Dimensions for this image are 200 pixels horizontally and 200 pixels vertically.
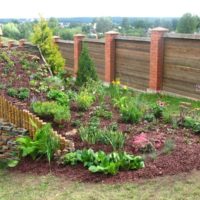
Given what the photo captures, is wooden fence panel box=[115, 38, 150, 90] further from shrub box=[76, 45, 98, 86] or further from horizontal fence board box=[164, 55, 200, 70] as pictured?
shrub box=[76, 45, 98, 86]

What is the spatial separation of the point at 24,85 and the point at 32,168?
343 cm

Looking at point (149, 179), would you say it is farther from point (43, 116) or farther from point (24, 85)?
point (24, 85)

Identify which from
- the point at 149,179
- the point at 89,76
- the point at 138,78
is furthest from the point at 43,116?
the point at 138,78

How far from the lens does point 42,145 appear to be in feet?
19.3

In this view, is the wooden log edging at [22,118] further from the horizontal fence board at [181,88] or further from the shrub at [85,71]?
the horizontal fence board at [181,88]

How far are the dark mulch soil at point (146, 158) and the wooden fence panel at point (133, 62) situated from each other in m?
6.26

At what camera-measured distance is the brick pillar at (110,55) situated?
49.7 ft

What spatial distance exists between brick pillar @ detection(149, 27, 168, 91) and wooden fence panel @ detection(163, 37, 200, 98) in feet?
0.45

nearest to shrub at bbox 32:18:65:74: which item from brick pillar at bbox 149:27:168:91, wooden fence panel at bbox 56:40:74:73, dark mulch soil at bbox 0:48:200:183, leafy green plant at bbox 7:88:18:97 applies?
wooden fence panel at bbox 56:40:74:73

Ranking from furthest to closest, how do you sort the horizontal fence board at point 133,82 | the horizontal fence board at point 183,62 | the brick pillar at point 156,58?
the horizontal fence board at point 133,82 → the brick pillar at point 156,58 → the horizontal fence board at point 183,62

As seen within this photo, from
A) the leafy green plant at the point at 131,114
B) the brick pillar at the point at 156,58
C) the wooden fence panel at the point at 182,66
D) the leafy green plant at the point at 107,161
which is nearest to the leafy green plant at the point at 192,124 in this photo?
the leafy green plant at the point at 131,114

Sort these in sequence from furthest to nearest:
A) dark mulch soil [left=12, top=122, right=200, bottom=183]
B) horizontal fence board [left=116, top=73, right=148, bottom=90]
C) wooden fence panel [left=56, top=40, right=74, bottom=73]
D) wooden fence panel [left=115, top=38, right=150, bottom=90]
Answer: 1. wooden fence panel [left=56, top=40, right=74, bottom=73]
2. horizontal fence board [left=116, top=73, right=148, bottom=90]
3. wooden fence panel [left=115, top=38, right=150, bottom=90]
4. dark mulch soil [left=12, top=122, right=200, bottom=183]

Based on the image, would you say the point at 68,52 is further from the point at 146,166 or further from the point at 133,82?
the point at 146,166

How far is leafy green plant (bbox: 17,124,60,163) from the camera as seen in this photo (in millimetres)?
5848
